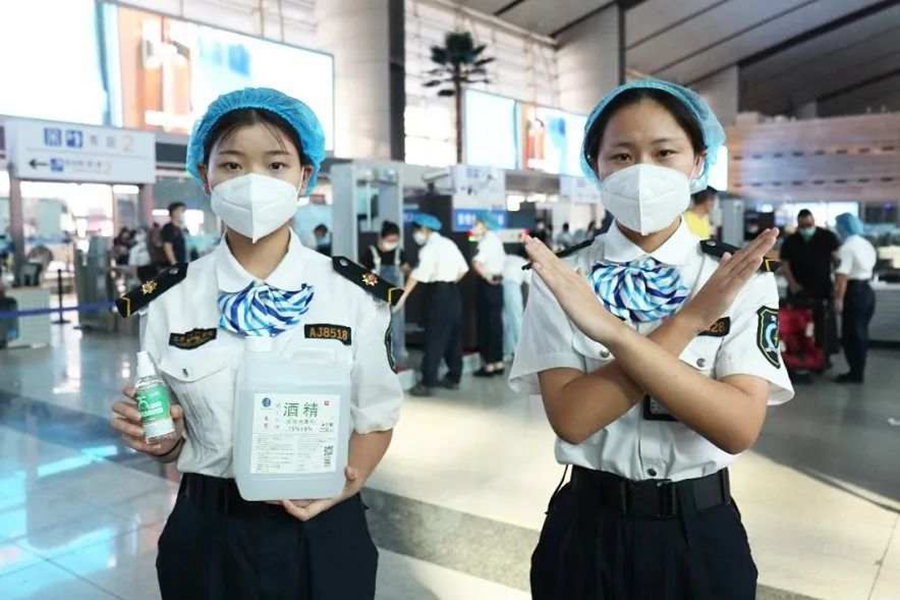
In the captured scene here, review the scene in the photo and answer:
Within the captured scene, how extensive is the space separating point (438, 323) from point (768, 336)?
17.5ft

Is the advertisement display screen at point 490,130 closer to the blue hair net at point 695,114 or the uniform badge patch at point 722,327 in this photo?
the blue hair net at point 695,114

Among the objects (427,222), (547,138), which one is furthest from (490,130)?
(427,222)

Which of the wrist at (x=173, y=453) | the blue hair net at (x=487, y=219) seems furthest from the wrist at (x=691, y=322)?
the blue hair net at (x=487, y=219)

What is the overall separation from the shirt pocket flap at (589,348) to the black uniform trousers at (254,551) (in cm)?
47

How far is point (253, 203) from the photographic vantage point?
1323 mm

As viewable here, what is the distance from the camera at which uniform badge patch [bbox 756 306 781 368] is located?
49.4 inches

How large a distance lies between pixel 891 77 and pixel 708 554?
38.1m

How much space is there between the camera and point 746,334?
1254 mm

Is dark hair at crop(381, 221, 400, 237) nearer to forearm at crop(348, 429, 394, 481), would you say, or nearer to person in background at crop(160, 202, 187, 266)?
person in background at crop(160, 202, 187, 266)

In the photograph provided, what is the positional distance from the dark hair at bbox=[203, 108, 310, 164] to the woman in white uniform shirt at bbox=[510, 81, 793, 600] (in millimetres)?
474

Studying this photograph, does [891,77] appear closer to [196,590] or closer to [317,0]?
[317,0]

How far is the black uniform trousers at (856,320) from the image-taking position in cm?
663

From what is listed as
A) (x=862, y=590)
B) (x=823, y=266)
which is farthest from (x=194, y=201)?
(x=862, y=590)

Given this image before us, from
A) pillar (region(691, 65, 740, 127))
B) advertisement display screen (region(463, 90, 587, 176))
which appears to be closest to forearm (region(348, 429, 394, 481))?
advertisement display screen (region(463, 90, 587, 176))
